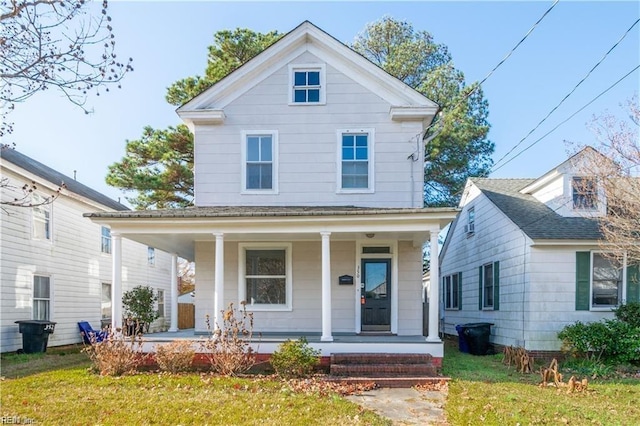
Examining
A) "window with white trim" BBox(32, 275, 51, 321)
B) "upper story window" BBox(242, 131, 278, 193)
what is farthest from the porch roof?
"window with white trim" BBox(32, 275, 51, 321)

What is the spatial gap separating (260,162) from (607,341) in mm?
9007

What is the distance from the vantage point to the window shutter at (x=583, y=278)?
11.0 m

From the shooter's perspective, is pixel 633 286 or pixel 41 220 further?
pixel 41 220

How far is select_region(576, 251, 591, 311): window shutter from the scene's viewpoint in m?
11.0

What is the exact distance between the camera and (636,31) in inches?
298

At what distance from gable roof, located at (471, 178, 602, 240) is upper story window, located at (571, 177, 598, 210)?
1.21 ft

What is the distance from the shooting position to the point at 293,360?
→ 8.45 m

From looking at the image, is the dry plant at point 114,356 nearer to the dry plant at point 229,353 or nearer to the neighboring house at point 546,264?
the dry plant at point 229,353

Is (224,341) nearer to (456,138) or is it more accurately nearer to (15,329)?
(15,329)

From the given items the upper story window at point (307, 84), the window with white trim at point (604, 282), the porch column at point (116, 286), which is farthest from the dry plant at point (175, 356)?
the window with white trim at point (604, 282)

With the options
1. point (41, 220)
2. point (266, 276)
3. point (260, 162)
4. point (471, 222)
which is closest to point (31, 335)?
point (41, 220)

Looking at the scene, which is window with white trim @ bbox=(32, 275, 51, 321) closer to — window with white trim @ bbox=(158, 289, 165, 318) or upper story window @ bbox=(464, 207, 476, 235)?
window with white trim @ bbox=(158, 289, 165, 318)

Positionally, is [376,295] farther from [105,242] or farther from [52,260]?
[105,242]

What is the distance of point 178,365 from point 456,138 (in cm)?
1639
